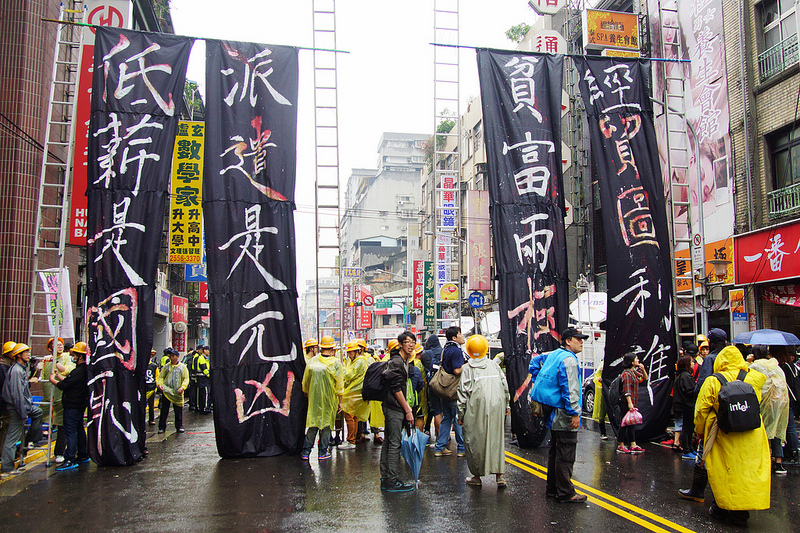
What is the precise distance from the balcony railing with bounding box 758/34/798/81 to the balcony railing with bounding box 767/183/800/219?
3154 mm

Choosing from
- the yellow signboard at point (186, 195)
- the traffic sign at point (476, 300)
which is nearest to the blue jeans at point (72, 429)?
the yellow signboard at point (186, 195)

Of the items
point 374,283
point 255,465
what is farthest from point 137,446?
point 374,283

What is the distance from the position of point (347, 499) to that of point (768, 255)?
1344 centimetres

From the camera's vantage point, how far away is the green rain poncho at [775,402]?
9.05 metres

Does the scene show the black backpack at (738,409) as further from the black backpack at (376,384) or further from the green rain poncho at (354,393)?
the green rain poncho at (354,393)

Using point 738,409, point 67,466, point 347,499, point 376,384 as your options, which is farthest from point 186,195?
point 738,409

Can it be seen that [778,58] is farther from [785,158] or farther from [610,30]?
[610,30]

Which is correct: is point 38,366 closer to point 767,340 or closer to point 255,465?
point 255,465

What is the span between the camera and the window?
15930 millimetres

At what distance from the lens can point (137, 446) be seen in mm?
9461

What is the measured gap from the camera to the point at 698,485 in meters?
7.00

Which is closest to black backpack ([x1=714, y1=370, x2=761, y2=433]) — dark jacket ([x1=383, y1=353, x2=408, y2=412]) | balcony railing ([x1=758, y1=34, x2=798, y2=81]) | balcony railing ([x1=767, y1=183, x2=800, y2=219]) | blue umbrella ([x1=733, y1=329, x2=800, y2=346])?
dark jacket ([x1=383, y1=353, x2=408, y2=412])

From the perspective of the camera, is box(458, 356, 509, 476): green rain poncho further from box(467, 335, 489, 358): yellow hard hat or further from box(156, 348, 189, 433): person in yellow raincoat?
box(156, 348, 189, 433): person in yellow raincoat

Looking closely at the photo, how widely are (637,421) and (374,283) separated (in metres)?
62.3
